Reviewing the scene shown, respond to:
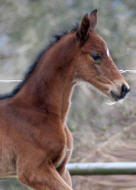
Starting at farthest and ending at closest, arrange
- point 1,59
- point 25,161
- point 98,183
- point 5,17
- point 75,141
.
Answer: point 5,17, point 1,59, point 75,141, point 98,183, point 25,161

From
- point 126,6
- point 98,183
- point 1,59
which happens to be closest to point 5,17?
point 1,59

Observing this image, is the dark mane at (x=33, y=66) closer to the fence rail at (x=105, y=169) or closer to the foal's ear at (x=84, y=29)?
the foal's ear at (x=84, y=29)

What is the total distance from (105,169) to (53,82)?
3.62ft

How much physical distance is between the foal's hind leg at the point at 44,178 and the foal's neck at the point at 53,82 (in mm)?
395

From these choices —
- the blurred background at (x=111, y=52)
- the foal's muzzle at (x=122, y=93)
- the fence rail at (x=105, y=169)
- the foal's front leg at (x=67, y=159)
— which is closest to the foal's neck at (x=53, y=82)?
the foal's front leg at (x=67, y=159)

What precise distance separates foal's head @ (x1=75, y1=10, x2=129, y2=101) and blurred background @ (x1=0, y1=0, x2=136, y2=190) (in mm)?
2345

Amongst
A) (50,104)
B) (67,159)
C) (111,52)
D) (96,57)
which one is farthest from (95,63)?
(111,52)

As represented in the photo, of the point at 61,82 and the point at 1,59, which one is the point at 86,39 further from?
the point at 1,59

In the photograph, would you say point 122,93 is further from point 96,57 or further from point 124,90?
point 96,57

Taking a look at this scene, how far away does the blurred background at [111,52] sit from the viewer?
22.6 ft

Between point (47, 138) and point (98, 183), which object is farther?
point (98, 183)

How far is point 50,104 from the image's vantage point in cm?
394

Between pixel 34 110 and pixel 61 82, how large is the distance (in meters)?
0.26

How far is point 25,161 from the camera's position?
3785mm
